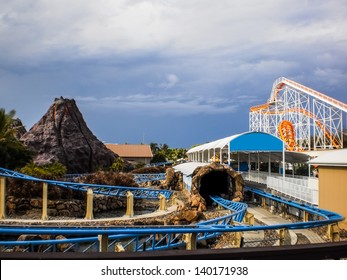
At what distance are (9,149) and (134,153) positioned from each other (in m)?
31.5

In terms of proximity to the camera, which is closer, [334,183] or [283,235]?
[283,235]

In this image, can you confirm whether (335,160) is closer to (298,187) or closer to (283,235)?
(283,235)

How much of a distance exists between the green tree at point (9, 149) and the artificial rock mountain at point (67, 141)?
5.71m

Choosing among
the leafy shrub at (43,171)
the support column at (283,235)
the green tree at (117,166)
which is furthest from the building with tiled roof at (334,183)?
the green tree at (117,166)

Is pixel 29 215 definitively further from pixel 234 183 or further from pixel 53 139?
pixel 53 139

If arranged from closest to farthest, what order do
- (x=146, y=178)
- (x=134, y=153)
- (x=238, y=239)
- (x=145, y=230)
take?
(x=145, y=230), (x=238, y=239), (x=146, y=178), (x=134, y=153)

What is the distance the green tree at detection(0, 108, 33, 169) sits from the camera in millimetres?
25062

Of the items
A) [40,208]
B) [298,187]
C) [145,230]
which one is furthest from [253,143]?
[145,230]

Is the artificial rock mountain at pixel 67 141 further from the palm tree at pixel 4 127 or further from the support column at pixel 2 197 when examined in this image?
the support column at pixel 2 197

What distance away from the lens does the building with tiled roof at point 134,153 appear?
56.4 m

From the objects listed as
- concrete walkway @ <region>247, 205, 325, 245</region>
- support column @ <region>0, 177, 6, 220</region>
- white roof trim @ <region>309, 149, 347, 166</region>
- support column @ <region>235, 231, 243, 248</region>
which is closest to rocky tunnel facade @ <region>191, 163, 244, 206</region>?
concrete walkway @ <region>247, 205, 325, 245</region>

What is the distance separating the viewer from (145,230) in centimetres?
557

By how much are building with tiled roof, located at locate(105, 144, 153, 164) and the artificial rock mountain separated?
14.9m
